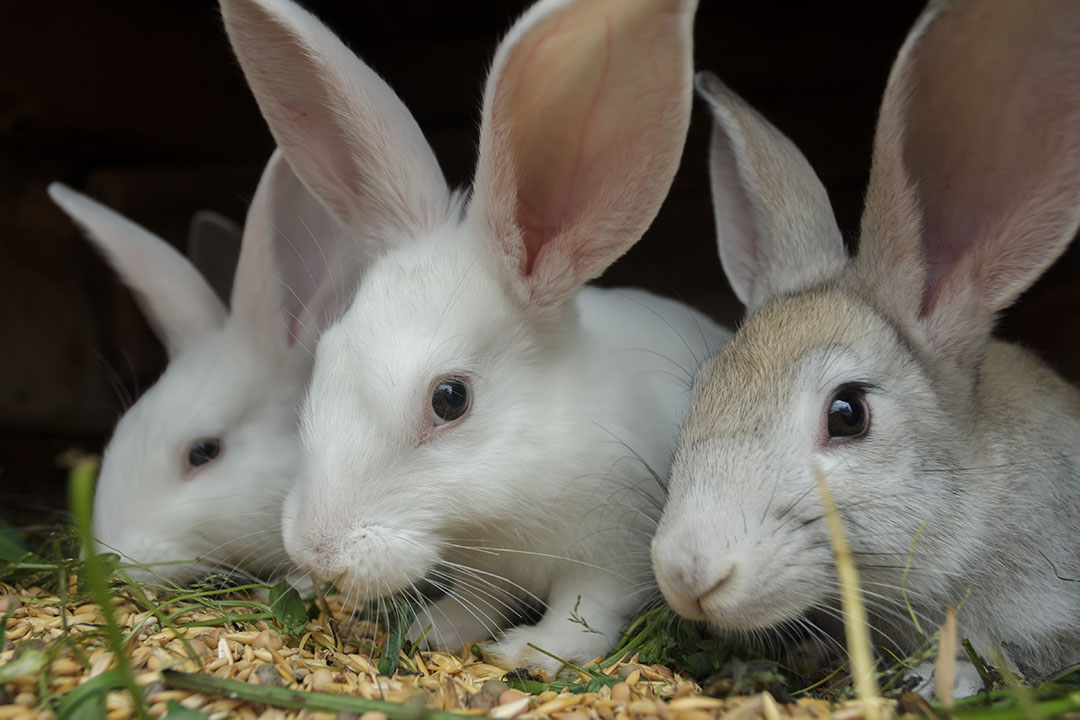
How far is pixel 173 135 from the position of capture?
535cm

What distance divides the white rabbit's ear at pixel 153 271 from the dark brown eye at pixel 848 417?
2426mm

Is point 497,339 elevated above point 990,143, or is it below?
below

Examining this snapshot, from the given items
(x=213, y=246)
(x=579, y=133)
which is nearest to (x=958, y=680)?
(x=579, y=133)

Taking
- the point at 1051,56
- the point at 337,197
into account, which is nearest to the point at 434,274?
the point at 337,197

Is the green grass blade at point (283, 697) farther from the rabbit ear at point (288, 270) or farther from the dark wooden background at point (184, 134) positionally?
the dark wooden background at point (184, 134)

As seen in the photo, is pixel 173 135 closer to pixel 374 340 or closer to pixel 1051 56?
pixel 374 340

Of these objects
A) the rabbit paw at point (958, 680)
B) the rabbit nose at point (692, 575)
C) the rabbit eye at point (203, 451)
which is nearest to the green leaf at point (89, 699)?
the rabbit nose at point (692, 575)

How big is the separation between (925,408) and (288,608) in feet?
Answer: 5.99

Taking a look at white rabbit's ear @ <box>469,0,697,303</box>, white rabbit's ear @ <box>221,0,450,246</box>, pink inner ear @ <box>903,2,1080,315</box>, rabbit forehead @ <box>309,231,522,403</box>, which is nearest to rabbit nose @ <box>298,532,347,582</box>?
rabbit forehead @ <box>309,231,522,403</box>

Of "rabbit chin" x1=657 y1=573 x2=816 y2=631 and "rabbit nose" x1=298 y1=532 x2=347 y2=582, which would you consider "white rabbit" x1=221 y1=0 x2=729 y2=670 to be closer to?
"rabbit nose" x1=298 y1=532 x2=347 y2=582

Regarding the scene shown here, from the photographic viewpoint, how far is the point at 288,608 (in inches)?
108

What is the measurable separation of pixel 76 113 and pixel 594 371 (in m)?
3.48

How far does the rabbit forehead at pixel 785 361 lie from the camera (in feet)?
7.98

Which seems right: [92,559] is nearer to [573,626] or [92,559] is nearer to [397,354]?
[397,354]
